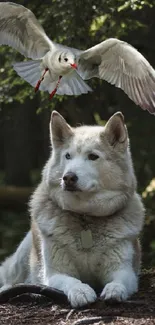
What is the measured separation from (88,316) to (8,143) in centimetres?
1469

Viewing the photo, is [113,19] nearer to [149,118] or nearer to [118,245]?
[149,118]

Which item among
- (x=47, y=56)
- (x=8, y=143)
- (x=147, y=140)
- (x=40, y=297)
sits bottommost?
(x=8, y=143)

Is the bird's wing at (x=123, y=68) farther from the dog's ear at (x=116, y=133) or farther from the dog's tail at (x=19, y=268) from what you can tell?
the dog's tail at (x=19, y=268)

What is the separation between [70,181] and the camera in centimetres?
626

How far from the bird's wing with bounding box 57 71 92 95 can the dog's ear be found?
1330 millimetres

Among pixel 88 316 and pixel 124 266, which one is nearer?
pixel 88 316

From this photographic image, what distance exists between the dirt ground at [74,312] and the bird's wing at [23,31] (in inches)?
110

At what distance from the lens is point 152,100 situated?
7.06 metres

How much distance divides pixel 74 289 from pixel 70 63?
2.45 m

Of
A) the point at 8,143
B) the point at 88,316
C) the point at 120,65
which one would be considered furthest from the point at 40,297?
the point at 8,143

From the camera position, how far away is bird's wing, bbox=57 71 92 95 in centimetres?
797

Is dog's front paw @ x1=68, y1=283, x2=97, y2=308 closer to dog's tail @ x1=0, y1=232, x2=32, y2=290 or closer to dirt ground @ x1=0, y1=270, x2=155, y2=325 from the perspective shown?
dirt ground @ x1=0, y1=270, x2=155, y2=325

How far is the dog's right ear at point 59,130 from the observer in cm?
684

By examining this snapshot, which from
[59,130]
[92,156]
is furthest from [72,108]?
[92,156]
